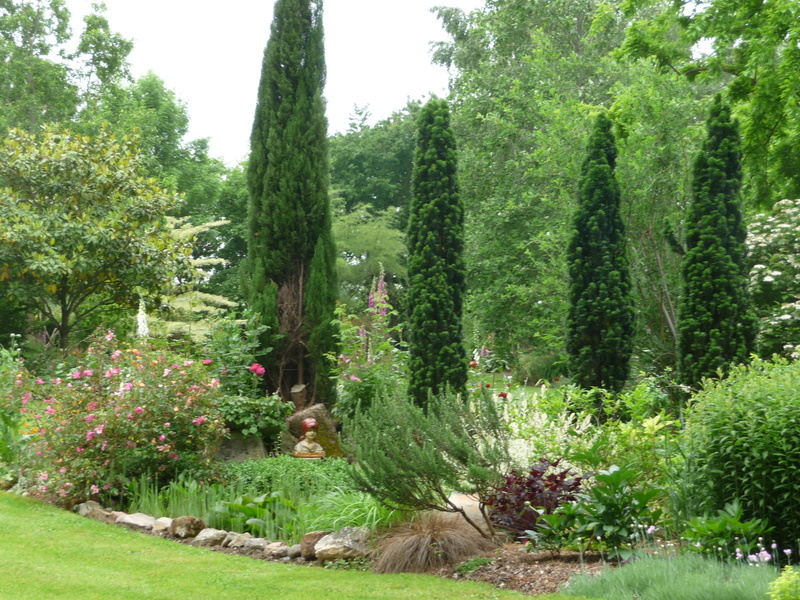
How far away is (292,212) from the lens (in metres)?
11.8

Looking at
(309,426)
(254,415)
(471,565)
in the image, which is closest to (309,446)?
(309,426)

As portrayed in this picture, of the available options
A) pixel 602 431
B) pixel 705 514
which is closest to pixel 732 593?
pixel 705 514

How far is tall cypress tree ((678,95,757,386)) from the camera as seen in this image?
376 inches

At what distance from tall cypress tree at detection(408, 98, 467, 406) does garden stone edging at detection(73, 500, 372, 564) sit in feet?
12.6

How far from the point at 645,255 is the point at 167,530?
10202 mm

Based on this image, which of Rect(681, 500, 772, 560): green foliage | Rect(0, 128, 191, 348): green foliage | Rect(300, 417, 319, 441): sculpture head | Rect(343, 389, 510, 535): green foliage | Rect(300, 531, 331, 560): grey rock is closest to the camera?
Rect(681, 500, 772, 560): green foliage

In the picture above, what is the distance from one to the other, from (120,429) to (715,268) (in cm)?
729

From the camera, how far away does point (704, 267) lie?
9.80 meters

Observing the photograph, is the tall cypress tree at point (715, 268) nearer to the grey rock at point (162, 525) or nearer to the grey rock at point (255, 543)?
the grey rock at point (255, 543)

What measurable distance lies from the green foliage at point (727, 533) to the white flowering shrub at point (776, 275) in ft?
22.1

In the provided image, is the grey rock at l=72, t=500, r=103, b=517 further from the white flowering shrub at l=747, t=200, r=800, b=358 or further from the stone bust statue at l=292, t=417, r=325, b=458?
the white flowering shrub at l=747, t=200, r=800, b=358

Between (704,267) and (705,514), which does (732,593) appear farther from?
(704,267)

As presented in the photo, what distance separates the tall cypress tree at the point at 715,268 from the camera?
9.55m

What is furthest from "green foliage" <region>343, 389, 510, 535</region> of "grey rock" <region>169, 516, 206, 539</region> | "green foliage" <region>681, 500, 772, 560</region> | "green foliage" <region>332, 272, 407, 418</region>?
"green foliage" <region>332, 272, 407, 418</region>
